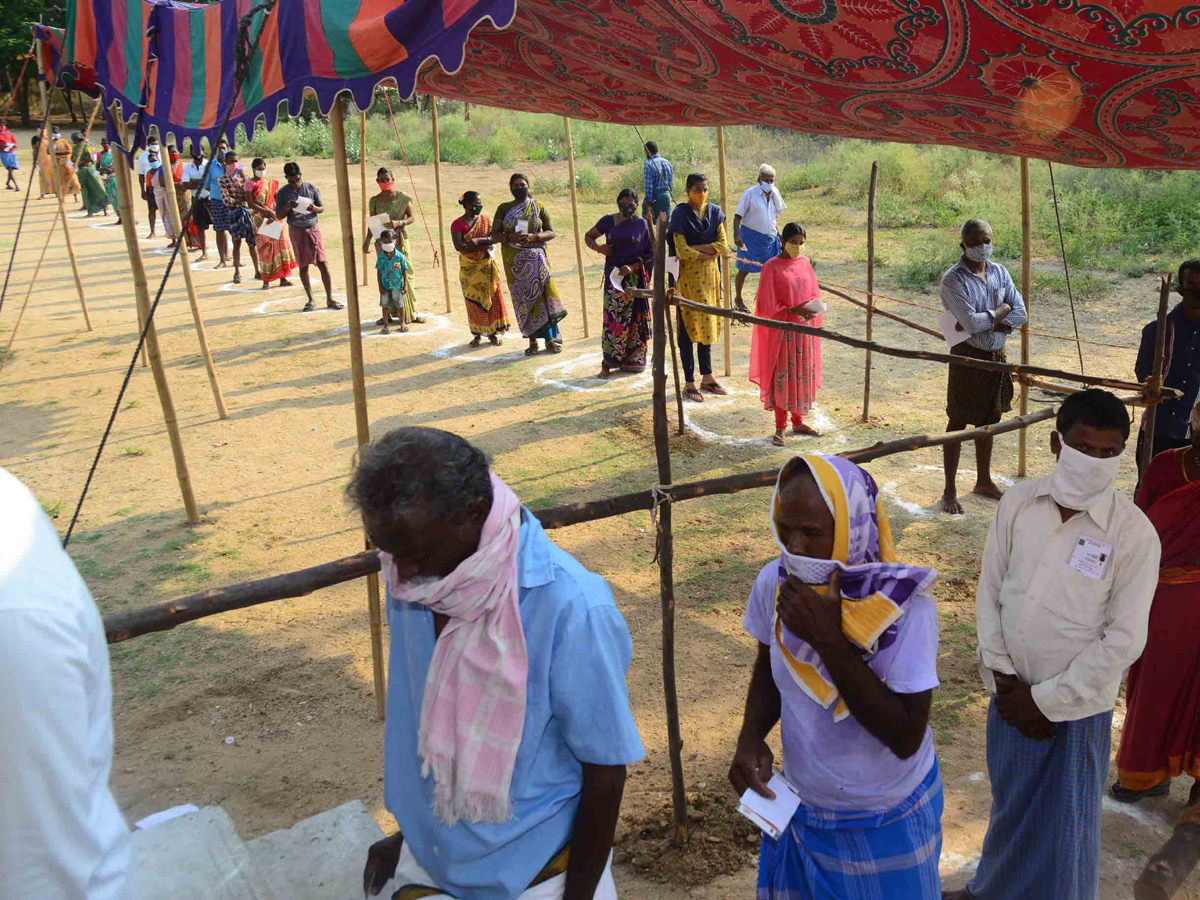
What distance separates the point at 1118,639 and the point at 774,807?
3.56ft

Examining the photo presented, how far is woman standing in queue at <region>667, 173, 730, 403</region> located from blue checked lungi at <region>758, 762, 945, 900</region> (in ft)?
20.8

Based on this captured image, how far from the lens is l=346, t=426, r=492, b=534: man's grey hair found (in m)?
1.75

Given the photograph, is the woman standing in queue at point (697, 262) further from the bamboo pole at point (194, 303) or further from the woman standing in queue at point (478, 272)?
the bamboo pole at point (194, 303)

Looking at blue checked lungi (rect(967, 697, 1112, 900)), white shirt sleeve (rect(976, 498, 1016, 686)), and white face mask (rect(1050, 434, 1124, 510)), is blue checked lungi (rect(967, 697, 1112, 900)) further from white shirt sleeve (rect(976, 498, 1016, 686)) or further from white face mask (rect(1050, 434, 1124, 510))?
white face mask (rect(1050, 434, 1124, 510))

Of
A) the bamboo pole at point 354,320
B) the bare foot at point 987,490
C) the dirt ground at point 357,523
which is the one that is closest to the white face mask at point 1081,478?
the dirt ground at point 357,523

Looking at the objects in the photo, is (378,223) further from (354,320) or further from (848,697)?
(848,697)

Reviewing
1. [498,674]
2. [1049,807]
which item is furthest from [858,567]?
[1049,807]

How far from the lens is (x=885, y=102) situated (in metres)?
3.60

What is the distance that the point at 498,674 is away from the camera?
182 cm

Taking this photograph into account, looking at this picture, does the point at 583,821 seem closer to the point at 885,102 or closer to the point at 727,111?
the point at 885,102

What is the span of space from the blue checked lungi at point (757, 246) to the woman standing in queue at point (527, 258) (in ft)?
6.48

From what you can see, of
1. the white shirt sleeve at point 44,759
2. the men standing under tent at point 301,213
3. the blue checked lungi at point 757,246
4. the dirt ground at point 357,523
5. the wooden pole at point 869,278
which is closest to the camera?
the white shirt sleeve at point 44,759

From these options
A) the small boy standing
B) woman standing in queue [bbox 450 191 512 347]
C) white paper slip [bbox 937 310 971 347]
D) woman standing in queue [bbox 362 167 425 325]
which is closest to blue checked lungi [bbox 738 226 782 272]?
woman standing in queue [bbox 450 191 512 347]

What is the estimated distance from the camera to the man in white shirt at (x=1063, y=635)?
2596 millimetres
